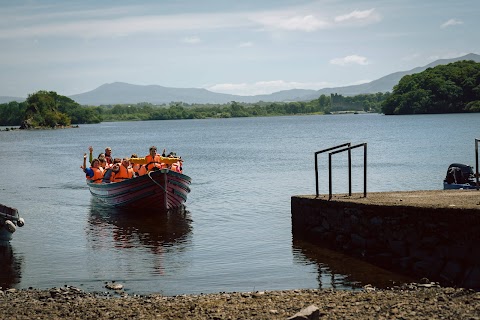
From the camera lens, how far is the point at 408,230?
15.5 m

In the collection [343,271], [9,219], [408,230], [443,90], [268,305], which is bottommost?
[343,271]

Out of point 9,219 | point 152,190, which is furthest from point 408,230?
point 152,190

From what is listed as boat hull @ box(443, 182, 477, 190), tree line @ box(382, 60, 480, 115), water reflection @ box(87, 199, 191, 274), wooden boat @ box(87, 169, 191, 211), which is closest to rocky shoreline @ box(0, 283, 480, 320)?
water reflection @ box(87, 199, 191, 274)

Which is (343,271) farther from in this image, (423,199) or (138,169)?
(138,169)

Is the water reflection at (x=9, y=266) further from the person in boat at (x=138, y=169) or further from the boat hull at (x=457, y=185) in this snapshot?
the boat hull at (x=457, y=185)

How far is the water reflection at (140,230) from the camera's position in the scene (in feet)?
70.7

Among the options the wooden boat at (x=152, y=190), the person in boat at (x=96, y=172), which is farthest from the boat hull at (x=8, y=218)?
the person in boat at (x=96, y=172)

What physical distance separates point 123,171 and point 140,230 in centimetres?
474

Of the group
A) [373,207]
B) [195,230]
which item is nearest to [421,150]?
[195,230]

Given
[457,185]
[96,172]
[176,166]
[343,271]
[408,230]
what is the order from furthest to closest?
[96,172], [176,166], [457,185], [343,271], [408,230]

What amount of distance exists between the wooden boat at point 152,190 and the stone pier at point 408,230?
29.8 ft

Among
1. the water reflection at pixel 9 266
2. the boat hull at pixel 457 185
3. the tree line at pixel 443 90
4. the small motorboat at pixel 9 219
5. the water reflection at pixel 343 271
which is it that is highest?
the tree line at pixel 443 90

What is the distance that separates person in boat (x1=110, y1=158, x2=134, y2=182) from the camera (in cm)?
2894

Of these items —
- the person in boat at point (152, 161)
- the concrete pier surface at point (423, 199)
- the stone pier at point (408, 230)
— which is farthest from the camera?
the person in boat at point (152, 161)
